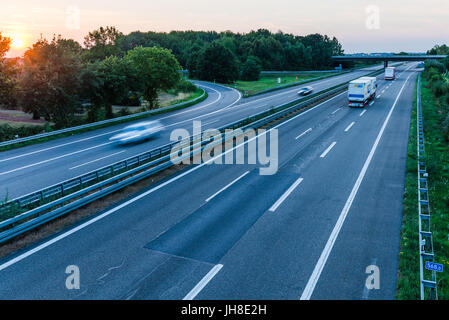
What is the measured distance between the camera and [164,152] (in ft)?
69.1

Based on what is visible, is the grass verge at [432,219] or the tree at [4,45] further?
→ the tree at [4,45]

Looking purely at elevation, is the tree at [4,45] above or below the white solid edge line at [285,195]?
above

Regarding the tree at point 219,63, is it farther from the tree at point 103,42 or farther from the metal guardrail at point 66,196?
the metal guardrail at point 66,196

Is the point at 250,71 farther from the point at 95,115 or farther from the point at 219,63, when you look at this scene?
the point at 95,115

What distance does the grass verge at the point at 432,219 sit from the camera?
9047 millimetres

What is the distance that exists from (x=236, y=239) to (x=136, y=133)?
17.5 meters

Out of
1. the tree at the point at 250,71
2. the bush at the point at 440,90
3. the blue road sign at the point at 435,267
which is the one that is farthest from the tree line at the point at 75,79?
the tree at the point at 250,71

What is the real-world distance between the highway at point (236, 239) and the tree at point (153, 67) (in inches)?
1204

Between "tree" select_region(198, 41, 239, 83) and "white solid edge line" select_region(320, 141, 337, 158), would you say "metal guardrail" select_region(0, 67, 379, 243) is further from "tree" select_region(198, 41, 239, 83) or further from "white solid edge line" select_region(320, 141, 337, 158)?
"tree" select_region(198, 41, 239, 83)

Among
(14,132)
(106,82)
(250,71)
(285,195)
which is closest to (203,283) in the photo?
(285,195)

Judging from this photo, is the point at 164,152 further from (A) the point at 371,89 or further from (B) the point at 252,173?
(A) the point at 371,89

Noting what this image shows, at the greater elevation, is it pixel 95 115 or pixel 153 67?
pixel 153 67

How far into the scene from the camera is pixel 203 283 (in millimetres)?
9164

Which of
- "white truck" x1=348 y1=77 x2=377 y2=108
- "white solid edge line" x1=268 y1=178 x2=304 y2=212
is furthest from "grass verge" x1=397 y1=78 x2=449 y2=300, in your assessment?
"white truck" x1=348 y1=77 x2=377 y2=108
